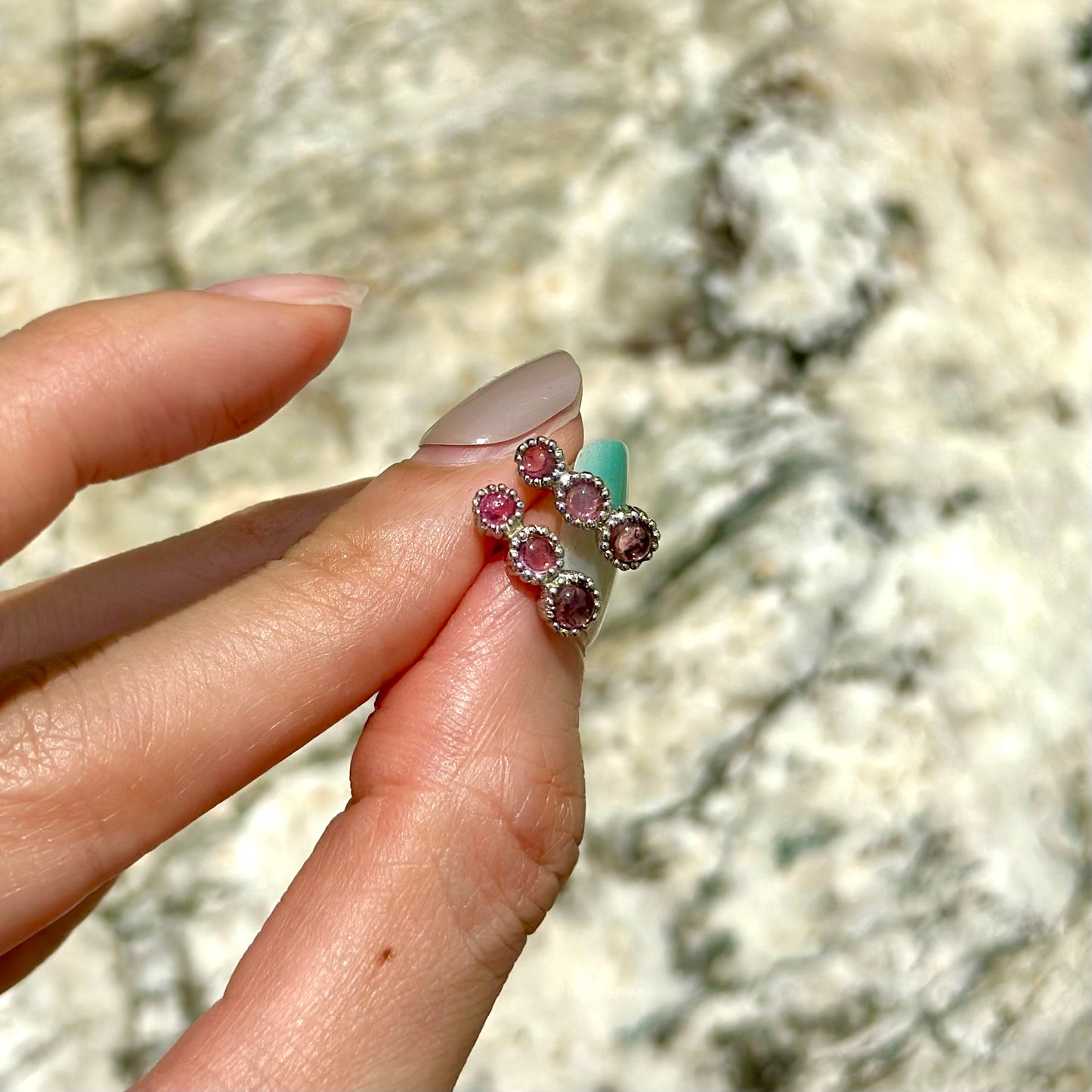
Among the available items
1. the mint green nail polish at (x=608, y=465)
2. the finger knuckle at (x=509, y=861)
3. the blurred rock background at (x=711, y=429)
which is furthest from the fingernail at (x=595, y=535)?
the blurred rock background at (x=711, y=429)

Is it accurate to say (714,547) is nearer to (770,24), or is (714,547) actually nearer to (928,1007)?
(928,1007)

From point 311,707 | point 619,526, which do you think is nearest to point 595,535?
point 619,526

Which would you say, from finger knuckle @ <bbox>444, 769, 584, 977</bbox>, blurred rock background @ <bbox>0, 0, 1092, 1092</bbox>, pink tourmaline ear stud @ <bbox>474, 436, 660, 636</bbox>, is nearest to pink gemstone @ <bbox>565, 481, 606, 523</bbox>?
pink tourmaline ear stud @ <bbox>474, 436, 660, 636</bbox>

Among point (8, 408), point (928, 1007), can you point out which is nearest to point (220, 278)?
point (8, 408)

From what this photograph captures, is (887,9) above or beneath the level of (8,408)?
beneath

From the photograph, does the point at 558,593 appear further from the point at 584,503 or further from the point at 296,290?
the point at 296,290

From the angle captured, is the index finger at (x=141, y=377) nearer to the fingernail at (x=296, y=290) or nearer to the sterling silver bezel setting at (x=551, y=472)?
the fingernail at (x=296, y=290)

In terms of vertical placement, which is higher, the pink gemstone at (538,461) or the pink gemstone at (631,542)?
the pink gemstone at (538,461)
